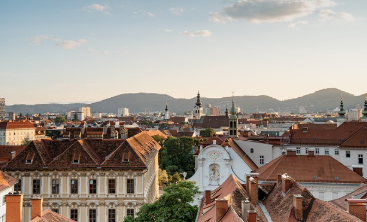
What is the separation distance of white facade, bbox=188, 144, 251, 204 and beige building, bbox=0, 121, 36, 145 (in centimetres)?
10825

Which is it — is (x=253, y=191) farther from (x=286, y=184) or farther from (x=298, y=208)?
(x=298, y=208)

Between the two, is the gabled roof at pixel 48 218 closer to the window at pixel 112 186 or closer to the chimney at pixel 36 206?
the chimney at pixel 36 206

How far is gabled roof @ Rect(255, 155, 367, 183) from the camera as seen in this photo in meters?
41.1

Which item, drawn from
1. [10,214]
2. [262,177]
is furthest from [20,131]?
[10,214]

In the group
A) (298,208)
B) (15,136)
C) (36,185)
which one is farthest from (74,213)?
(15,136)

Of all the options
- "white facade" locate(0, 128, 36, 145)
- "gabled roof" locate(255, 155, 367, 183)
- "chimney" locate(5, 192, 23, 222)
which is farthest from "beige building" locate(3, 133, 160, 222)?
"white facade" locate(0, 128, 36, 145)

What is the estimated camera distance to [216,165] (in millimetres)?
49219

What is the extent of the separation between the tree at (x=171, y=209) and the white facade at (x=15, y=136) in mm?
121716

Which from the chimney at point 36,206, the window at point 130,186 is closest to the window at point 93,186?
the window at point 130,186

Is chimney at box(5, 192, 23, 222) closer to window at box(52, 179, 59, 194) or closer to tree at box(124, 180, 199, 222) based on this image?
tree at box(124, 180, 199, 222)

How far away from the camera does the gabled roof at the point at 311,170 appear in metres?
41.1

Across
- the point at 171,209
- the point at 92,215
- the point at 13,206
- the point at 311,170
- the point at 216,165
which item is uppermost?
the point at 13,206

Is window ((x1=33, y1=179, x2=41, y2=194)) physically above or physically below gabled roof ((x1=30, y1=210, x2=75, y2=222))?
below

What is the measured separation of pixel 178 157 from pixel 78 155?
1738 inches
